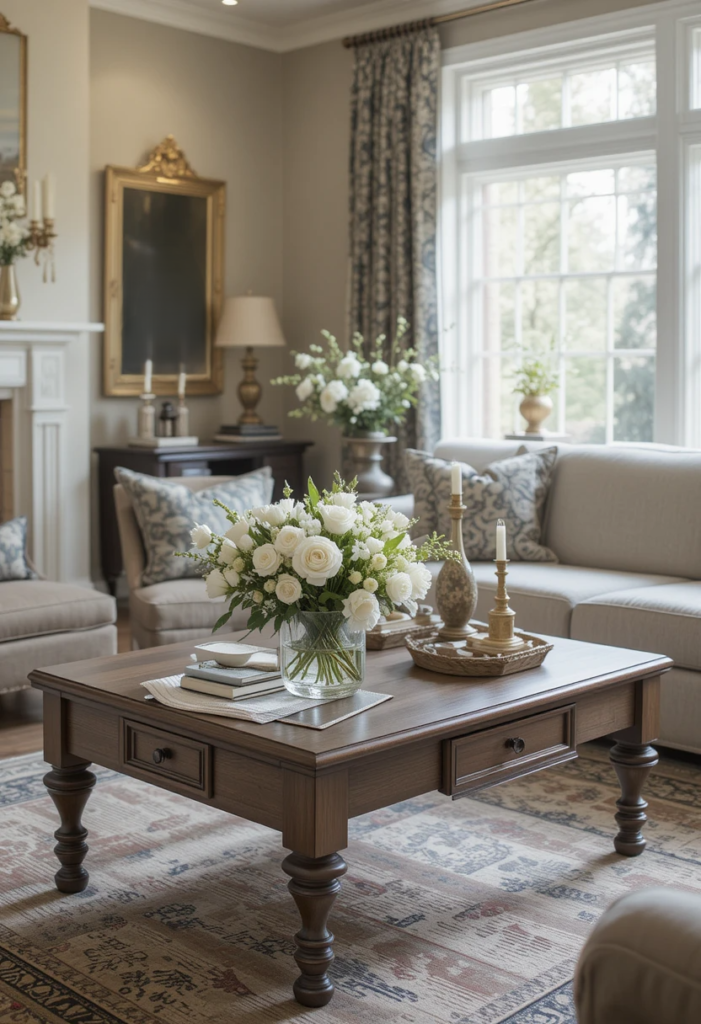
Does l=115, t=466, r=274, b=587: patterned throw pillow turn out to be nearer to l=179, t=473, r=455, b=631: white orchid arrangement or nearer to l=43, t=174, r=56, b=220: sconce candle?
l=43, t=174, r=56, b=220: sconce candle

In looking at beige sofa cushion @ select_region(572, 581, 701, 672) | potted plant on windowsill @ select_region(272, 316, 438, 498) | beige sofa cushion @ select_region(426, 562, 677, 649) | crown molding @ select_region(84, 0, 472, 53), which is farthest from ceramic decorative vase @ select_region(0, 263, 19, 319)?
Answer: beige sofa cushion @ select_region(572, 581, 701, 672)

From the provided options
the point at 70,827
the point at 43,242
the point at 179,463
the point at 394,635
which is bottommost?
the point at 70,827

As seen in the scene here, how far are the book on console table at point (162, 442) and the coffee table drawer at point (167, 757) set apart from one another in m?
3.48

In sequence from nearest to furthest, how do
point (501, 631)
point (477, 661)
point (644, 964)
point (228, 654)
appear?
1. point (644, 964)
2. point (228, 654)
3. point (477, 661)
4. point (501, 631)

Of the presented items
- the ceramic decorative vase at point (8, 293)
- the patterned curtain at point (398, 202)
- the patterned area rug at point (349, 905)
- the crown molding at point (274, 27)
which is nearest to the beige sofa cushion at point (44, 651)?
the patterned area rug at point (349, 905)

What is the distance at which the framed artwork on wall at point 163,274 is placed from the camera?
20.0ft

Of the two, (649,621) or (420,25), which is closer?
(649,621)

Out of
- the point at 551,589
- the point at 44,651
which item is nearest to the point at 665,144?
the point at 551,589

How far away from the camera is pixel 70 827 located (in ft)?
8.98

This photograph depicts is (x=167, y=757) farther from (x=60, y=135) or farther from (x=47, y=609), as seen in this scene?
(x=60, y=135)

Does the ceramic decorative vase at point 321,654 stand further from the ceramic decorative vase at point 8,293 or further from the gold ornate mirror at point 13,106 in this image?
the gold ornate mirror at point 13,106

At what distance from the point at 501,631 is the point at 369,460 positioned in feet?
9.12

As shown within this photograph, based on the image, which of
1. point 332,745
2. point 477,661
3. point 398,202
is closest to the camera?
point 332,745

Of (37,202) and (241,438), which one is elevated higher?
(37,202)
